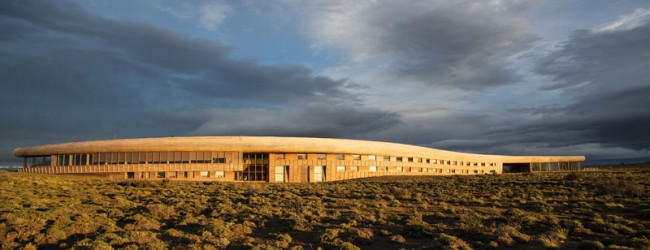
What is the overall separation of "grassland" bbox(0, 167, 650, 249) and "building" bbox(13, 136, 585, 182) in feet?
50.8

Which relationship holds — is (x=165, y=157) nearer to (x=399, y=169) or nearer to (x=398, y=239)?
(x=399, y=169)

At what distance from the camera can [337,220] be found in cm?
2330

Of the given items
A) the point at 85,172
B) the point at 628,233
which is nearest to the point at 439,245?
the point at 628,233

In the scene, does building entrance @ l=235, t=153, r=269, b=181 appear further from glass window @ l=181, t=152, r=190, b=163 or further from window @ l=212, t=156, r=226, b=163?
glass window @ l=181, t=152, r=190, b=163

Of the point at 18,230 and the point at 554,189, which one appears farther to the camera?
the point at 554,189

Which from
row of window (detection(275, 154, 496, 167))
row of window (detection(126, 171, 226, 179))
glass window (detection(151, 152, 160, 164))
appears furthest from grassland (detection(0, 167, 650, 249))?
row of window (detection(275, 154, 496, 167))

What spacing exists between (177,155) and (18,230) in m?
34.5

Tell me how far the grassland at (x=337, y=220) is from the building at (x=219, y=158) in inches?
609

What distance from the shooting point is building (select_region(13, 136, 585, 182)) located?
53.0m

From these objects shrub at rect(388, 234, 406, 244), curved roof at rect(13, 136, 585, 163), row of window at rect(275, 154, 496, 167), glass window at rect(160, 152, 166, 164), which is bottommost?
shrub at rect(388, 234, 406, 244)

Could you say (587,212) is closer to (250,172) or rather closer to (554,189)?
(554,189)

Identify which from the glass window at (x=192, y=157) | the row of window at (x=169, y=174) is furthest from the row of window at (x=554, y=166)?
the glass window at (x=192, y=157)

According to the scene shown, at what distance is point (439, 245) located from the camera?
1639 centimetres

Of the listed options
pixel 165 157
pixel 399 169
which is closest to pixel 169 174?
pixel 165 157
